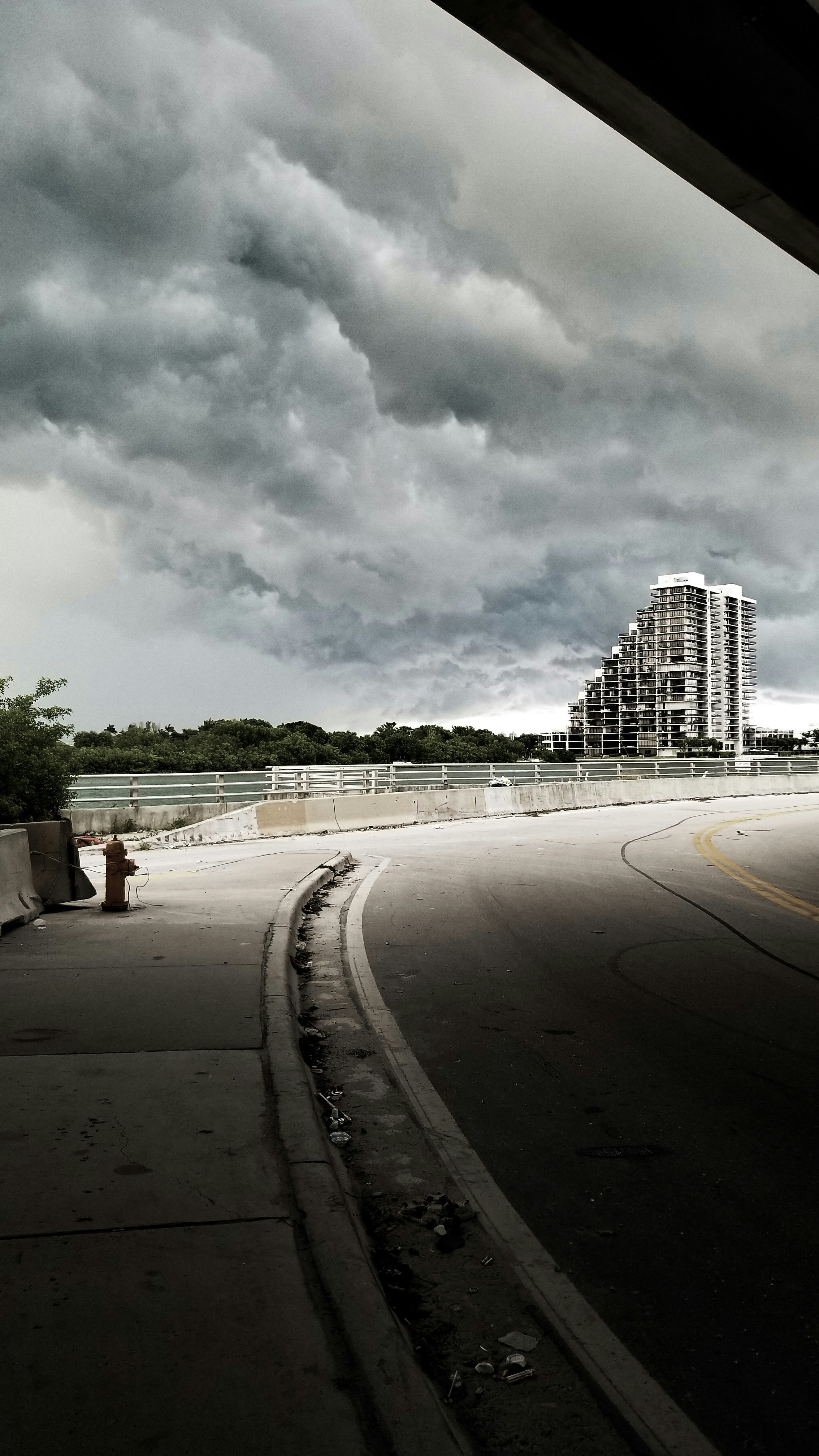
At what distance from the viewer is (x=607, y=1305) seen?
3.54m

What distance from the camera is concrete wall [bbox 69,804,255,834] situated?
27.1 metres

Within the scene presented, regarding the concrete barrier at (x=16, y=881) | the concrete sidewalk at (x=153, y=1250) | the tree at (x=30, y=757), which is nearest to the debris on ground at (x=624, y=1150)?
the concrete sidewalk at (x=153, y=1250)

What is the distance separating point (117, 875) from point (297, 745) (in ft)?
348

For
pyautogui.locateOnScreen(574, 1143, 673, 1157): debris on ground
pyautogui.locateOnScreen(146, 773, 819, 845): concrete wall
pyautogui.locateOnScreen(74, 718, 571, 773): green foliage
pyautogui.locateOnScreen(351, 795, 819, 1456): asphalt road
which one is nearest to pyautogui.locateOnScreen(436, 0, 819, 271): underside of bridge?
pyautogui.locateOnScreen(351, 795, 819, 1456): asphalt road

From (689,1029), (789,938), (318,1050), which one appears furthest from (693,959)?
(318,1050)

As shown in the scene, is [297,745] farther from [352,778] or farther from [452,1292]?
[452,1292]

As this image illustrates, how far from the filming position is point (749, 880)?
51.4ft

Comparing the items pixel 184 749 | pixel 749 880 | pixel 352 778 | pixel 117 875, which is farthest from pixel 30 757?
pixel 184 749

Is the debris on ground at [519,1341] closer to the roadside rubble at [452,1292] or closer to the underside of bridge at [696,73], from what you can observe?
the roadside rubble at [452,1292]

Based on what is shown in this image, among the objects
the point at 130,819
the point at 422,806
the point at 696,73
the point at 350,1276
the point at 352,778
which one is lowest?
the point at 350,1276

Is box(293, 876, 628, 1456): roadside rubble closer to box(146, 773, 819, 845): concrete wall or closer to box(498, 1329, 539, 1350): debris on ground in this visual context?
Result: box(498, 1329, 539, 1350): debris on ground

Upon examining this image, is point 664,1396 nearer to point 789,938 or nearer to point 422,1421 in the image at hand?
point 422,1421

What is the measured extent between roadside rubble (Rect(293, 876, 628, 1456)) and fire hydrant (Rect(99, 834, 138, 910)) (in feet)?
20.6

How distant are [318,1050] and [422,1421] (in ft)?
12.9
